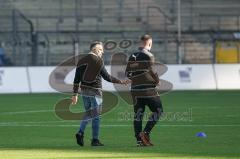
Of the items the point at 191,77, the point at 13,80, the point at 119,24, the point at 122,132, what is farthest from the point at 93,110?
the point at 119,24

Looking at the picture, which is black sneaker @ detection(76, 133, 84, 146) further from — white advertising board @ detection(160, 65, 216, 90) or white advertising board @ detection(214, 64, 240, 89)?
white advertising board @ detection(214, 64, 240, 89)

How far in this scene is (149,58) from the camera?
1703 cm

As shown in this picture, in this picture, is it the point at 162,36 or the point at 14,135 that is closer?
the point at 14,135

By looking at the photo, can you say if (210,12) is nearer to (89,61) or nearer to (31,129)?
(31,129)

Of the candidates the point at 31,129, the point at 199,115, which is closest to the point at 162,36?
the point at 199,115

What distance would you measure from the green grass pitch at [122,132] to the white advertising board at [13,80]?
17.5ft

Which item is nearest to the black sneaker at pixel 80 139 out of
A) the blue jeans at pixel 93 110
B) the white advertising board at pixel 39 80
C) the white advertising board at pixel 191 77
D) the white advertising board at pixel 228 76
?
the blue jeans at pixel 93 110

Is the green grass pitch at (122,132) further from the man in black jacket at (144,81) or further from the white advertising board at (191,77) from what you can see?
the white advertising board at (191,77)

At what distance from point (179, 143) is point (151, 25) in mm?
32831

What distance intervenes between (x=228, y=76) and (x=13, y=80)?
10.3 m

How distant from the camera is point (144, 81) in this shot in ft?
56.4

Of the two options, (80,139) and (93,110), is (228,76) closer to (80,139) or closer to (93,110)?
(93,110)

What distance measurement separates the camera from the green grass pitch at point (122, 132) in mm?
16016

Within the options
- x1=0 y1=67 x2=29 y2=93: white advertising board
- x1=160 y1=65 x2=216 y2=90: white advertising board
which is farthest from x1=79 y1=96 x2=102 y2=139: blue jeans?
x1=160 y1=65 x2=216 y2=90: white advertising board
